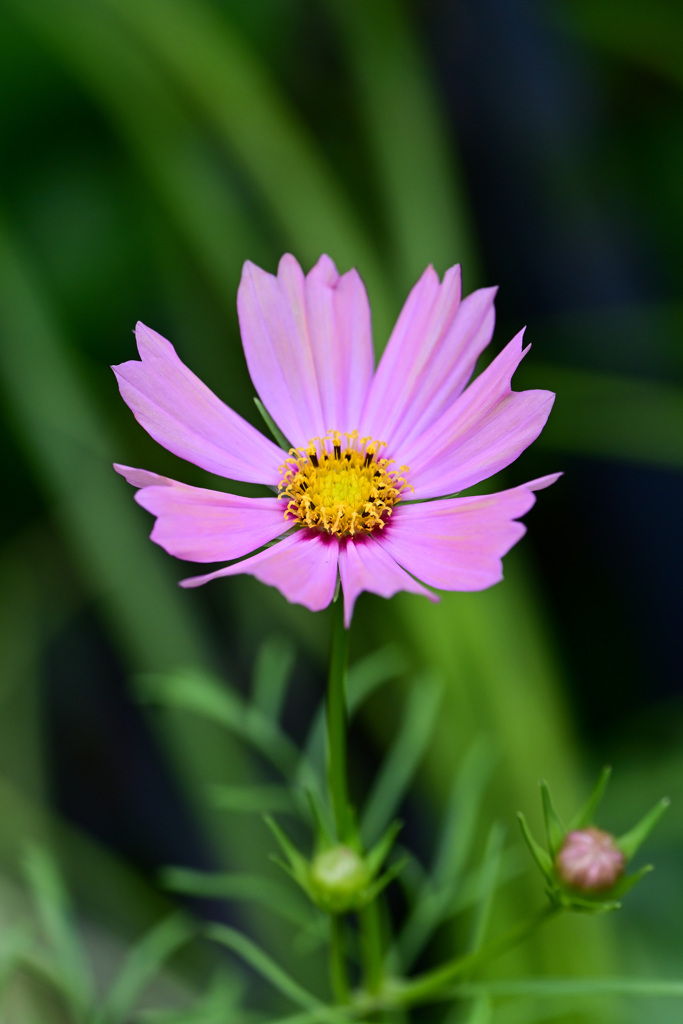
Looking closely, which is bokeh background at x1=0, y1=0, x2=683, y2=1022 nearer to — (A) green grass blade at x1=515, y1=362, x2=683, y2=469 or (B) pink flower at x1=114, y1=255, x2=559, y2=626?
(A) green grass blade at x1=515, y1=362, x2=683, y2=469

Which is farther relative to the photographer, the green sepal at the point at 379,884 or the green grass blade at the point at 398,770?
the green grass blade at the point at 398,770

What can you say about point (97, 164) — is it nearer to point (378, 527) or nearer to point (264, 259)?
point (264, 259)

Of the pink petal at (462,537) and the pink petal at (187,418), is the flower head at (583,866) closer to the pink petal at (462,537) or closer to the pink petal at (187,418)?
the pink petal at (462,537)

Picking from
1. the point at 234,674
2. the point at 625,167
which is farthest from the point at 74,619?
the point at 625,167

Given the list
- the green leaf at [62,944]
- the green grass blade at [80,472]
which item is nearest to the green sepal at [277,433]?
the green leaf at [62,944]

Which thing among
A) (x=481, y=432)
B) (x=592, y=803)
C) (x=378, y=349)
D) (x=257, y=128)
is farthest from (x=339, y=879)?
(x=257, y=128)
